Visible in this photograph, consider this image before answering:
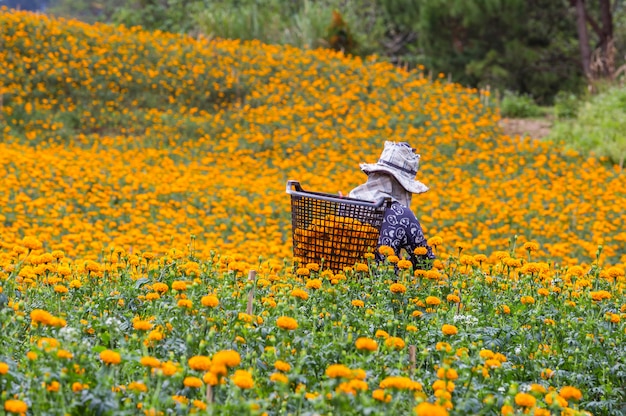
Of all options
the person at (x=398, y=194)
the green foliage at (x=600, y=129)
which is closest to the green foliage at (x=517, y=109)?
the green foliage at (x=600, y=129)

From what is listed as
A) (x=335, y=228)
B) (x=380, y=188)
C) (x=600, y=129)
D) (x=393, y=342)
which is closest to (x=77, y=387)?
(x=393, y=342)

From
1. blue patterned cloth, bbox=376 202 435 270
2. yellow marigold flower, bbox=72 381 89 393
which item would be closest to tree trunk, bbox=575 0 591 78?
blue patterned cloth, bbox=376 202 435 270

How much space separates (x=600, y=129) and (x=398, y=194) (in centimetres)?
831

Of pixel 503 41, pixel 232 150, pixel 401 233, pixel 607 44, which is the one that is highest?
pixel 607 44

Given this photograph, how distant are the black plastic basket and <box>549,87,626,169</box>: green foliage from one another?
7605 millimetres

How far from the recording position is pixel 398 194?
4285 millimetres

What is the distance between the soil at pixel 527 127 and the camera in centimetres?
1288

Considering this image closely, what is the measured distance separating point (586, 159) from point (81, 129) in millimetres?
7692

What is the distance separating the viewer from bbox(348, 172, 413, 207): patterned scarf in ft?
13.8

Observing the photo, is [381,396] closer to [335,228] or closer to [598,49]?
[335,228]

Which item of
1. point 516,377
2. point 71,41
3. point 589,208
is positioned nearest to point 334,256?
point 516,377

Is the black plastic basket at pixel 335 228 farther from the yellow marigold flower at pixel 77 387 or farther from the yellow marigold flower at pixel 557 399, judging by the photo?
the yellow marigold flower at pixel 77 387

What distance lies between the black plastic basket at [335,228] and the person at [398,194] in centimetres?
13

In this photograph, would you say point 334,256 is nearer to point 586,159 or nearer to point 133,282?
point 133,282
